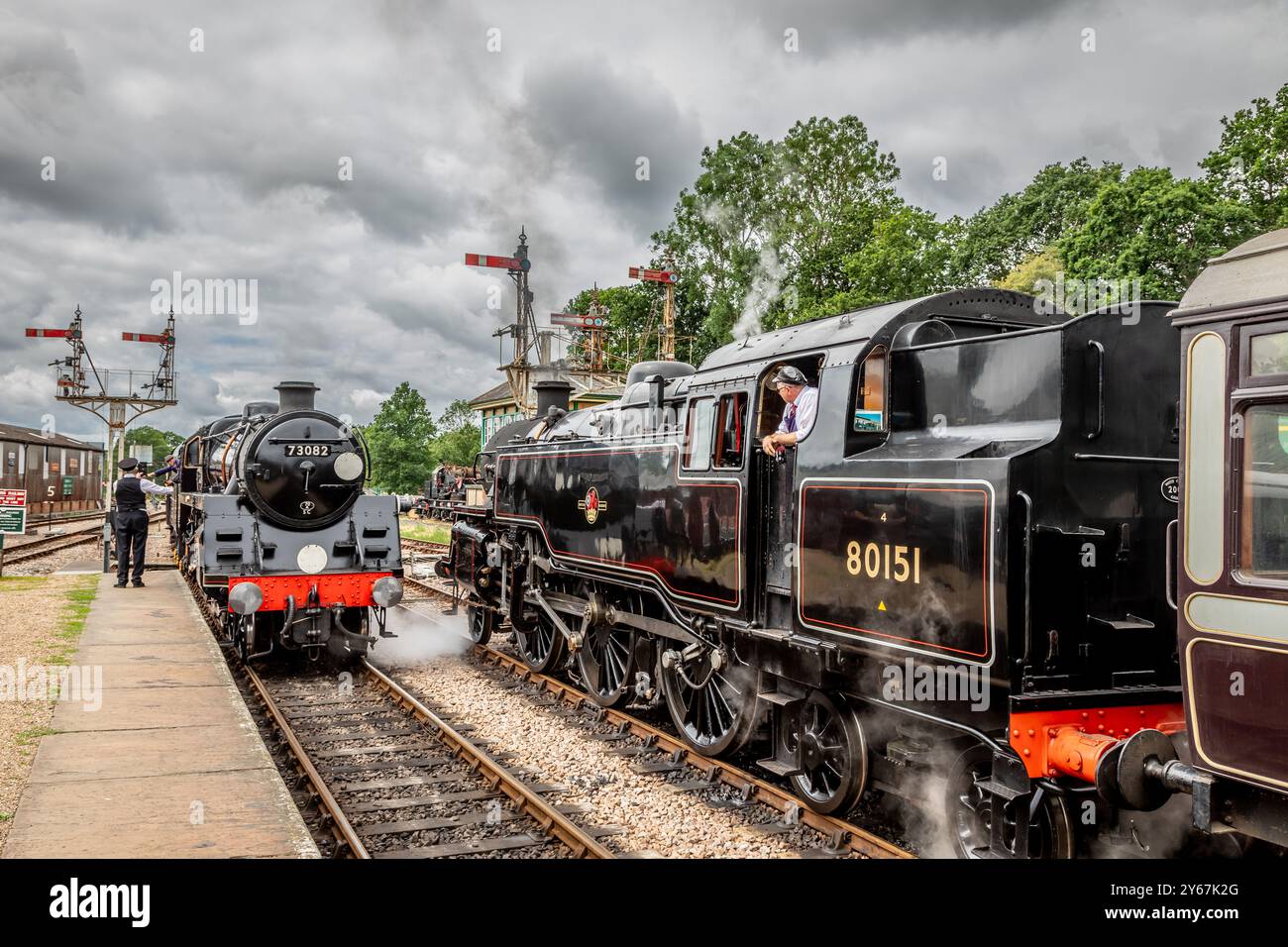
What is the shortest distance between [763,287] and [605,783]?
83.2 ft

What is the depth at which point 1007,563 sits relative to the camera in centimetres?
405

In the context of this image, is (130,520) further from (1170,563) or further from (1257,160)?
(1257,160)

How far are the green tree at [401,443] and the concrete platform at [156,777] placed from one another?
130 ft

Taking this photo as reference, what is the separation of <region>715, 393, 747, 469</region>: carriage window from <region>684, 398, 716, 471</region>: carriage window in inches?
2.7

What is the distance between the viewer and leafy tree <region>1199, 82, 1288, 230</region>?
72.4 ft

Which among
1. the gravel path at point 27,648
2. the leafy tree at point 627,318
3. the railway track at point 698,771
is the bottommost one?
the railway track at point 698,771

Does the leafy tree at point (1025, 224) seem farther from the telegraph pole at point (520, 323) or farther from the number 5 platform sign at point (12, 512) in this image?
the number 5 platform sign at point (12, 512)

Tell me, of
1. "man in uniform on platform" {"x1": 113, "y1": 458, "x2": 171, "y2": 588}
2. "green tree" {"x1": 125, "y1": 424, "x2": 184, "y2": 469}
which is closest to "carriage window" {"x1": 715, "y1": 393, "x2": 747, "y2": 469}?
"man in uniform on platform" {"x1": 113, "y1": 458, "x2": 171, "y2": 588}

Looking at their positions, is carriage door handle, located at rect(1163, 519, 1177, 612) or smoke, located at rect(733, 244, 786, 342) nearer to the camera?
carriage door handle, located at rect(1163, 519, 1177, 612)

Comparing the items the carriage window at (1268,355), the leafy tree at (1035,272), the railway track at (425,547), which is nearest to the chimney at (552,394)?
the carriage window at (1268,355)

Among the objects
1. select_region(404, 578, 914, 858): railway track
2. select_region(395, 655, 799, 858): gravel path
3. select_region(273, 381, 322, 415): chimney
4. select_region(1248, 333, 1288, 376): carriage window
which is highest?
select_region(273, 381, 322, 415): chimney

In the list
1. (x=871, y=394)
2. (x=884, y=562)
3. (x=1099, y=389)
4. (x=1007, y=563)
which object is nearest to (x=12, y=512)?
(x=871, y=394)

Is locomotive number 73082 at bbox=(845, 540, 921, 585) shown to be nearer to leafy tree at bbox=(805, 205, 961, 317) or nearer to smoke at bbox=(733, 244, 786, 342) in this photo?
leafy tree at bbox=(805, 205, 961, 317)

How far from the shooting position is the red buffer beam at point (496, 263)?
1222 inches
